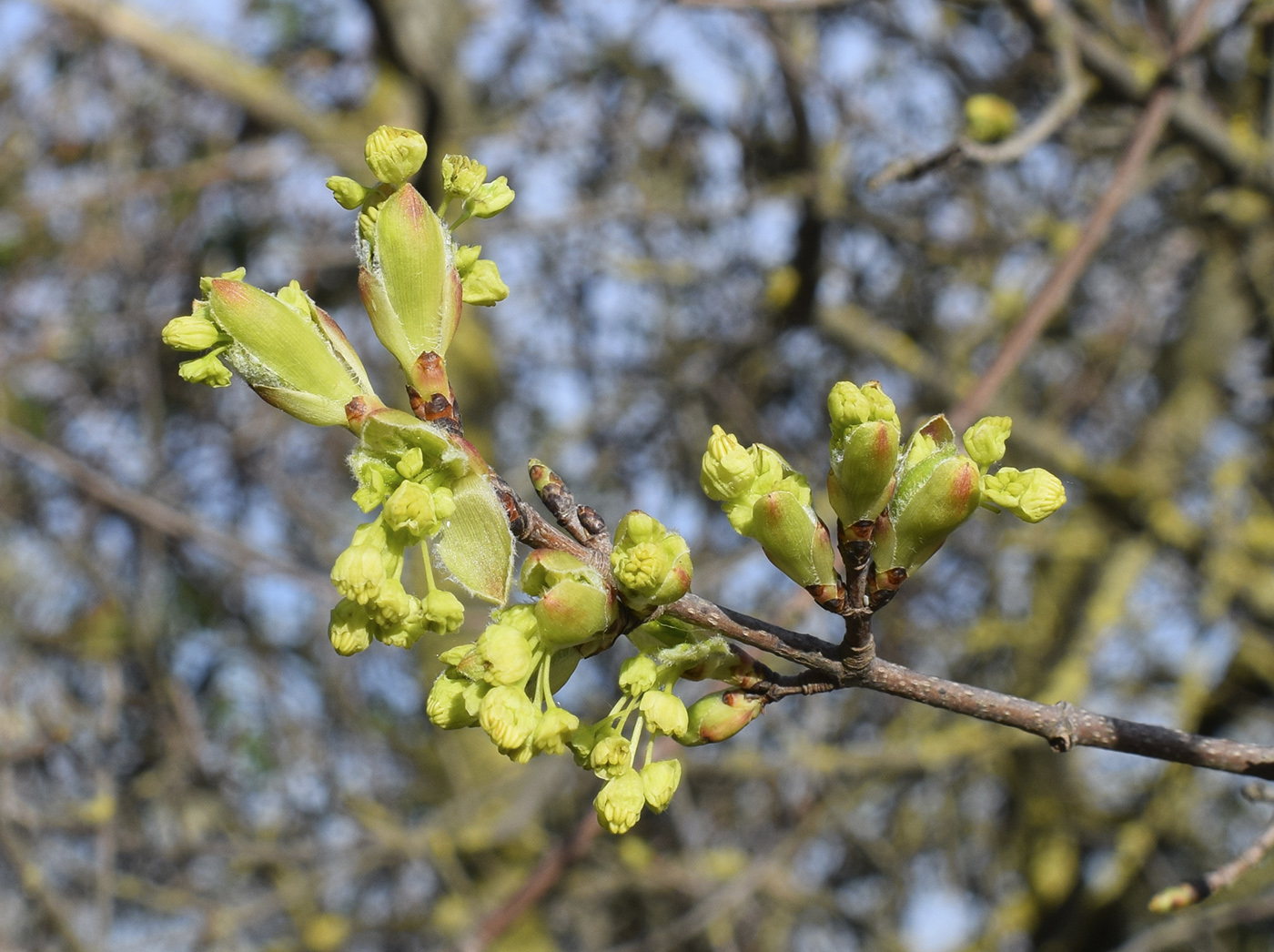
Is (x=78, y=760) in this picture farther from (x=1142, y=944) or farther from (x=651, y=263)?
(x=1142, y=944)

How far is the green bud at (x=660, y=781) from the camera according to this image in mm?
959

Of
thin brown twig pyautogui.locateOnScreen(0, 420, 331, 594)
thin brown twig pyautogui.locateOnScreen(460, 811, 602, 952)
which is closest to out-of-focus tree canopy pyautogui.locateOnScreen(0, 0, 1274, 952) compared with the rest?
thin brown twig pyautogui.locateOnScreen(0, 420, 331, 594)

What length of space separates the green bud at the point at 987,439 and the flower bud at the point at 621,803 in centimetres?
41

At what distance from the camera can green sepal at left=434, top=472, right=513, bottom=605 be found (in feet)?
2.86

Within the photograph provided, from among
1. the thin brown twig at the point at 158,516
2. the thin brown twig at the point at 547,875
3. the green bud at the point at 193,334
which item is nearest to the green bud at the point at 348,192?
the green bud at the point at 193,334

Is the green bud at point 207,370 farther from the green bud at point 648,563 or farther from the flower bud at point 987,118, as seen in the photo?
the flower bud at point 987,118

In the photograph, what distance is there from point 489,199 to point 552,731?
485 millimetres

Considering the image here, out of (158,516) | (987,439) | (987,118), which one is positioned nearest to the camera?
(987,439)

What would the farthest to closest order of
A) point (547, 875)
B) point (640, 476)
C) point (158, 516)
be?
point (640, 476), point (158, 516), point (547, 875)

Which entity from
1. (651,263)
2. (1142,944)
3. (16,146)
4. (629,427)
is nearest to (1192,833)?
(1142,944)

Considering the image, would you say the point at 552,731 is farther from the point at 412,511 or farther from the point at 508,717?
the point at 412,511

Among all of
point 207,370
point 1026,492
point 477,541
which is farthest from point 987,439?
point 207,370

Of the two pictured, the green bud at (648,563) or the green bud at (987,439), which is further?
the green bud at (987,439)

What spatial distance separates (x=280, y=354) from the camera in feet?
2.92
